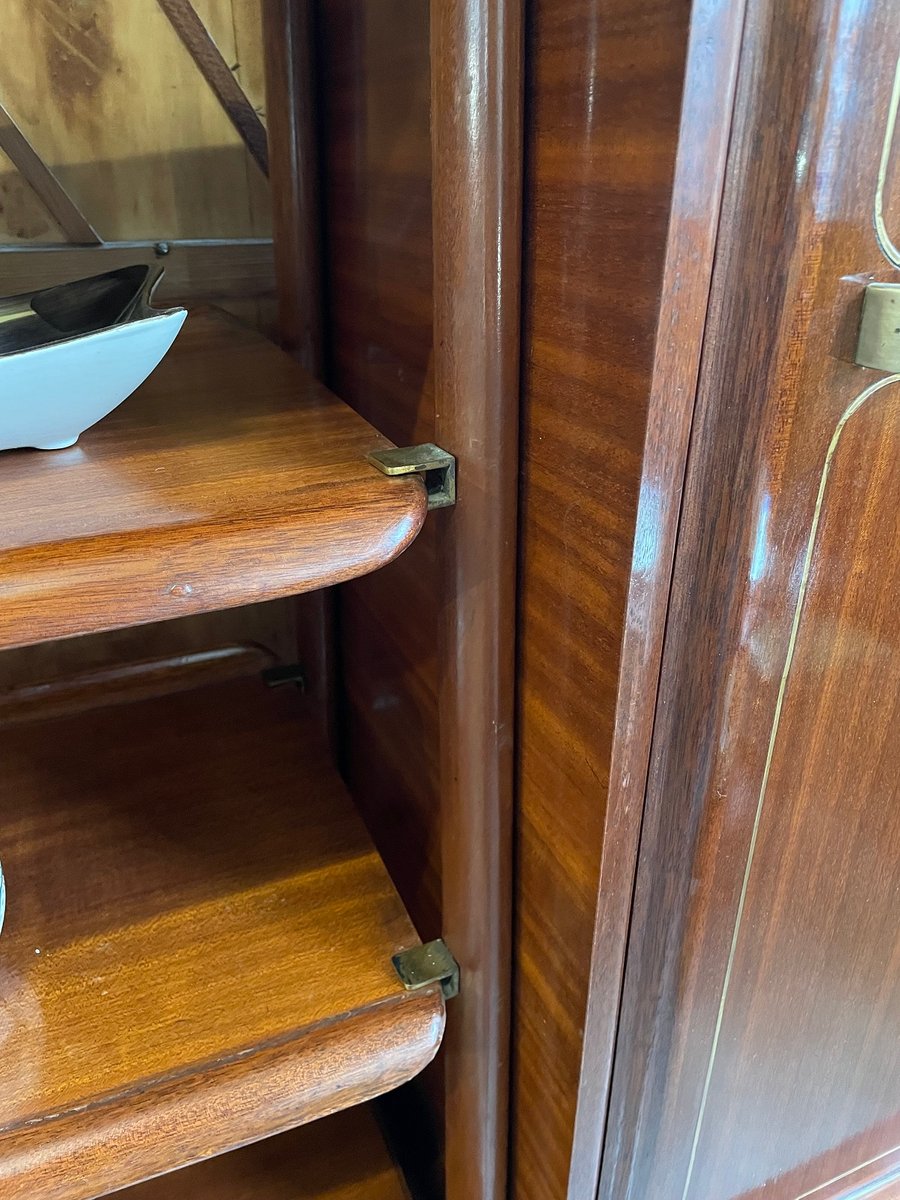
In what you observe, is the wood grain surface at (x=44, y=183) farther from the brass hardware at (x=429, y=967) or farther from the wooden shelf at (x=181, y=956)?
the brass hardware at (x=429, y=967)

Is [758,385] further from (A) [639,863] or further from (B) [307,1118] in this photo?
(B) [307,1118]

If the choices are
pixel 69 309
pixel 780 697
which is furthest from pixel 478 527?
pixel 69 309

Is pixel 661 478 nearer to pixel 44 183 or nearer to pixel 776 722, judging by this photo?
pixel 776 722

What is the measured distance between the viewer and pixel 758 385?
1.14 feet

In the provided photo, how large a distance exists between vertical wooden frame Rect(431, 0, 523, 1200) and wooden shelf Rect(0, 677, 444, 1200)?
56 mm

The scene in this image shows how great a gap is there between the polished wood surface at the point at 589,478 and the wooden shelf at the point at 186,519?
8 cm

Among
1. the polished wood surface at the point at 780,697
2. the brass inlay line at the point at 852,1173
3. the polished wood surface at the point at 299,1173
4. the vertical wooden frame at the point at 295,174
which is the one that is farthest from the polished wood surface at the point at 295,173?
the brass inlay line at the point at 852,1173

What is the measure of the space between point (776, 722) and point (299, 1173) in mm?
545

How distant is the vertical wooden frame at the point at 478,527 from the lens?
364 millimetres

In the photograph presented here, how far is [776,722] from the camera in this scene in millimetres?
435

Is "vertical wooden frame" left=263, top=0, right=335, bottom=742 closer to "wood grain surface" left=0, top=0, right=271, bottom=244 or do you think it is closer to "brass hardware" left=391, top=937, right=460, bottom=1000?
"wood grain surface" left=0, top=0, right=271, bottom=244

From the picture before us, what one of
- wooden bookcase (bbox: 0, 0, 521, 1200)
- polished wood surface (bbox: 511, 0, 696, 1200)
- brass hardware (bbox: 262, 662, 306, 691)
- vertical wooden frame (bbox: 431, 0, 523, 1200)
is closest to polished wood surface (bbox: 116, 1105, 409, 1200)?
wooden bookcase (bbox: 0, 0, 521, 1200)

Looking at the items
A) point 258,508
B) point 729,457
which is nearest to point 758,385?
point 729,457

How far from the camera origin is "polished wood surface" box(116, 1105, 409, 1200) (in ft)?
2.28
